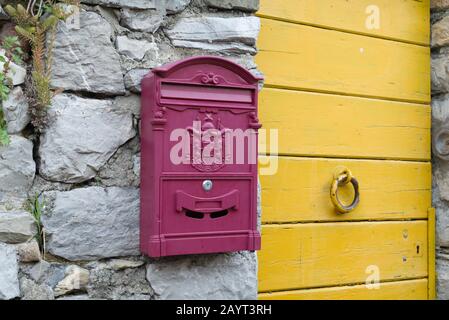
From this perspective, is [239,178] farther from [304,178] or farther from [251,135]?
[304,178]

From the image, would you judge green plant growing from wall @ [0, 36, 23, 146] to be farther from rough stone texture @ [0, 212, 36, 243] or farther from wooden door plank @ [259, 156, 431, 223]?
wooden door plank @ [259, 156, 431, 223]

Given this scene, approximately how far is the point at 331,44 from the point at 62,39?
1.09 metres

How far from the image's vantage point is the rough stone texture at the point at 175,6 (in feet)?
5.19

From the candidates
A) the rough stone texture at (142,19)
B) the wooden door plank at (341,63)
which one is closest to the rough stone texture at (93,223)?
the rough stone texture at (142,19)

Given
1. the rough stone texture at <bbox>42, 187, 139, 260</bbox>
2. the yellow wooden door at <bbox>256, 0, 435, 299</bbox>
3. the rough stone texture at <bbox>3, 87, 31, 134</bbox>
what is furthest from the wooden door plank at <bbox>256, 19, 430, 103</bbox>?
the rough stone texture at <bbox>3, 87, 31, 134</bbox>

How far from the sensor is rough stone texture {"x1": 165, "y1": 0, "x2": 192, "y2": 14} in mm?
1581

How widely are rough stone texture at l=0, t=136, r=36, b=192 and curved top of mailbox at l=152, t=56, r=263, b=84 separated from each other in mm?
388

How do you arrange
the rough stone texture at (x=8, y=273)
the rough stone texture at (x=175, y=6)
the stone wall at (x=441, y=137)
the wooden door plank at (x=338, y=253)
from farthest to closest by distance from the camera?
the stone wall at (x=441, y=137)
the wooden door plank at (x=338, y=253)
the rough stone texture at (x=175, y=6)
the rough stone texture at (x=8, y=273)

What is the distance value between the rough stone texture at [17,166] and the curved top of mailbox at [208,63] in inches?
15.3

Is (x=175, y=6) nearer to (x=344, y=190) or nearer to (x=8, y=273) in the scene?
(x=8, y=273)

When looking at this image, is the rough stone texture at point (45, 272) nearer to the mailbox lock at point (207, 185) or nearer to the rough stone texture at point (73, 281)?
the rough stone texture at point (73, 281)

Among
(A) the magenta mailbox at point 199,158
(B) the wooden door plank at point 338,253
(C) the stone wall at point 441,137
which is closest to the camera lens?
(A) the magenta mailbox at point 199,158

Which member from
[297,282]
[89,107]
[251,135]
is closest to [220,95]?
[251,135]

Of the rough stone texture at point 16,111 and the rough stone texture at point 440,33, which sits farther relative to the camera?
the rough stone texture at point 440,33
